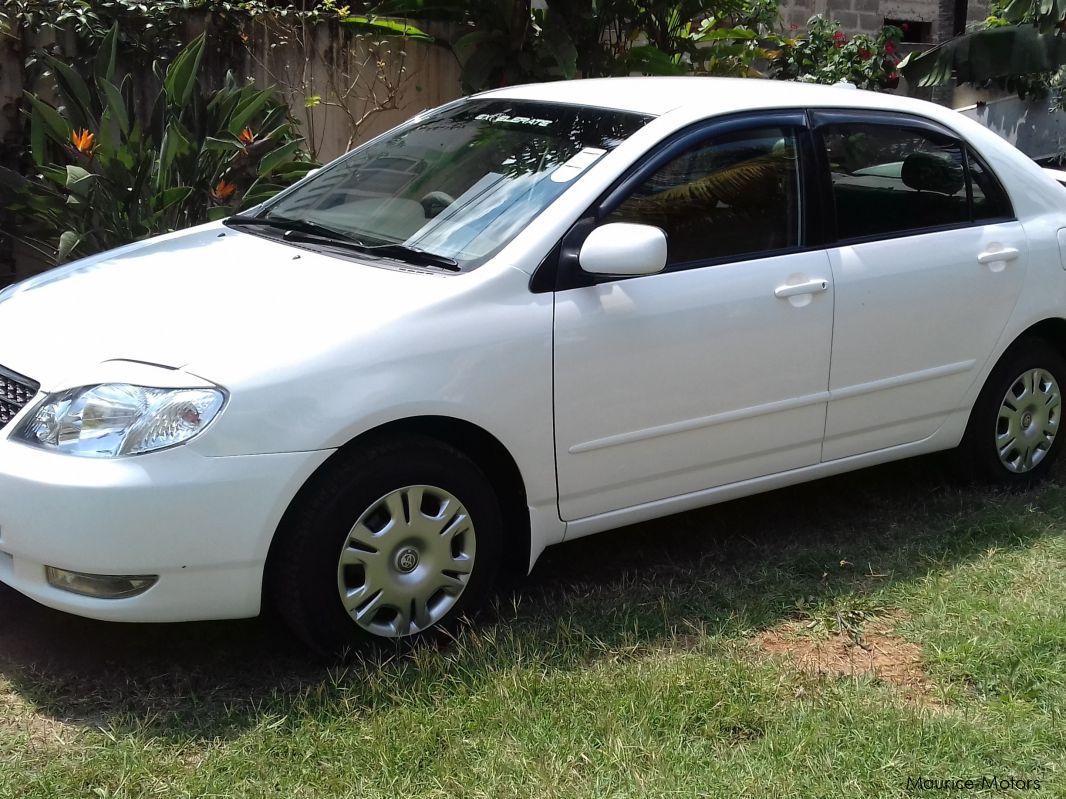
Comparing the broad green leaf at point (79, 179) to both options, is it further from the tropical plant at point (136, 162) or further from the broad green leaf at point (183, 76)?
the broad green leaf at point (183, 76)

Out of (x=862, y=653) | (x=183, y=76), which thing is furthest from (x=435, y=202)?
(x=183, y=76)

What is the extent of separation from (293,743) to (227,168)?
3884 millimetres

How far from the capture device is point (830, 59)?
12.5 meters

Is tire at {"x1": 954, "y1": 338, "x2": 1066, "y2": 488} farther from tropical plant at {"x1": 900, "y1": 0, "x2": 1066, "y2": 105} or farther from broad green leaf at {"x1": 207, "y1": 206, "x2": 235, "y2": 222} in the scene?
tropical plant at {"x1": 900, "y1": 0, "x2": 1066, "y2": 105}

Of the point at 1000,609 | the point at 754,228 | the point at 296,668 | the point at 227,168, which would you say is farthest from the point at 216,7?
the point at 1000,609

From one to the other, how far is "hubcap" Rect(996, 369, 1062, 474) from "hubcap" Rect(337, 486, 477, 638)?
8.52 feet

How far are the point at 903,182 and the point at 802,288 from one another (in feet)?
2.67

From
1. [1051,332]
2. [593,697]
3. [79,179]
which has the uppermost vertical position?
[79,179]

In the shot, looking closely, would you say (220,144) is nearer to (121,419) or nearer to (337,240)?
(337,240)

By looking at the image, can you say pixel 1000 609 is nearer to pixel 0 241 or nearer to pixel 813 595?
pixel 813 595

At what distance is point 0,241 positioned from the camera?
705cm

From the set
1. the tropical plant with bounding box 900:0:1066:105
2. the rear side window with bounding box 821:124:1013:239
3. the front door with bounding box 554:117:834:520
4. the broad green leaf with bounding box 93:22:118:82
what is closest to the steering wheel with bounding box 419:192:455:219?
the front door with bounding box 554:117:834:520

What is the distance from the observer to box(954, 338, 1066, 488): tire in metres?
5.09
